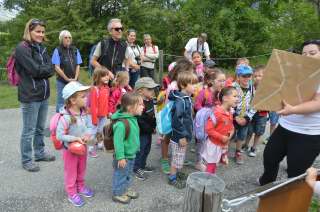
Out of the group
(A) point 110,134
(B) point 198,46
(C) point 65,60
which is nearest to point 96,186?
(A) point 110,134

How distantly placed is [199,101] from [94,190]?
5.89 feet

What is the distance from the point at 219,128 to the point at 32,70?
87.1 inches

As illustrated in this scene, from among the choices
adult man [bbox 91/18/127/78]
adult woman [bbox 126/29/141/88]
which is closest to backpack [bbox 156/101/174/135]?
adult man [bbox 91/18/127/78]

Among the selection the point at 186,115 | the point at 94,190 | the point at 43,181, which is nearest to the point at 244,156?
the point at 186,115

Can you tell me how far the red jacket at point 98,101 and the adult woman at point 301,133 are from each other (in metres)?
2.47

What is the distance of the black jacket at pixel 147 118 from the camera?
4.31 metres

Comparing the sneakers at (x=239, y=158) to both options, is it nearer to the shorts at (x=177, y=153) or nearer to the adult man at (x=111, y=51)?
the shorts at (x=177, y=153)

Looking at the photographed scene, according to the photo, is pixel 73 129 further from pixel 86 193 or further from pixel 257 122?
pixel 257 122

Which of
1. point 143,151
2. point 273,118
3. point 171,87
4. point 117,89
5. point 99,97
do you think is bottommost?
point 143,151

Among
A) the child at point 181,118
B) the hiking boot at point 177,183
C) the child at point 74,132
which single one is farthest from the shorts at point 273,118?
the child at point 74,132

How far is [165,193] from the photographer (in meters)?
4.18

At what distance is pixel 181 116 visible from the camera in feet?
13.6

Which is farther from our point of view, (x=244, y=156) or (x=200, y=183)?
(x=244, y=156)

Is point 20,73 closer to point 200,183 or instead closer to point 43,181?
point 43,181
